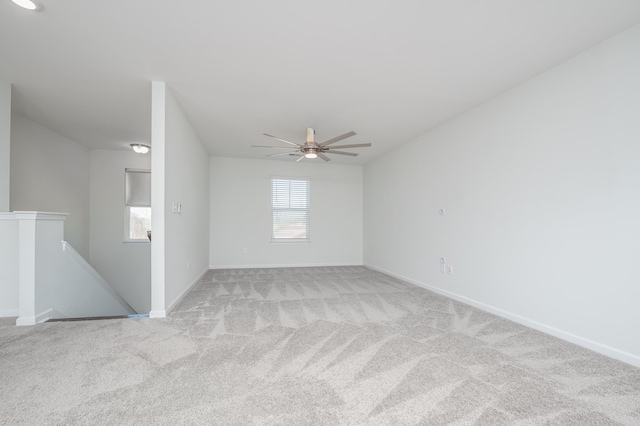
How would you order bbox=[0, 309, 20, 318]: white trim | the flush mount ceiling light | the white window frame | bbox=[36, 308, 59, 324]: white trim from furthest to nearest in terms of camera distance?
the white window frame < the flush mount ceiling light < bbox=[0, 309, 20, 318]: white trim < bbox=[36, 308, 59, 324]: white trim

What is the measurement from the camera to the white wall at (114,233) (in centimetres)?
577

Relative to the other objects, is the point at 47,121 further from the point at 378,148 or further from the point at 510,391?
the point at 510,391

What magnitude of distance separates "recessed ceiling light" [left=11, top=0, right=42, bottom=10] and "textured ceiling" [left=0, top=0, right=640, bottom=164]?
2.1 inches

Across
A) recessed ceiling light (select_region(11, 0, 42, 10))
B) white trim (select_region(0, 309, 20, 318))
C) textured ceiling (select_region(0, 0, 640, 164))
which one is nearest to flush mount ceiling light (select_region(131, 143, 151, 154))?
textured ceiling (select_region(0, 0, 640, 164))

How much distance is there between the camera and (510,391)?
1781 mm

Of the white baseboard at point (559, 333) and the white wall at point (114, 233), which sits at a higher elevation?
the white wall at point (114, 233)

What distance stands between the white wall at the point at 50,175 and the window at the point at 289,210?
3751 millimetres

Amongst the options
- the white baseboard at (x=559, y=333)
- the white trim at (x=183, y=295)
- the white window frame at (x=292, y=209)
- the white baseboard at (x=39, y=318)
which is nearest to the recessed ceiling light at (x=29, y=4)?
the white baseboard at (x=39, y=318)

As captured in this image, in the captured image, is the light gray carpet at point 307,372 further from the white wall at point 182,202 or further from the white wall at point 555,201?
the white wall at point 182,202

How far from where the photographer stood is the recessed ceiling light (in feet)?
6.43

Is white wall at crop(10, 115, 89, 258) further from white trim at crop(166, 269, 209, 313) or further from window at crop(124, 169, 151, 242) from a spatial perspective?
white trim at crop(166, 269, 209, 313)

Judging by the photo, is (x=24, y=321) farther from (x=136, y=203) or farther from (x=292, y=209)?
(x=292, y=209)

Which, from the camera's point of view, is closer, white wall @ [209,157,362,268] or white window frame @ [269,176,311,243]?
white wall @ [209,157,362,268]

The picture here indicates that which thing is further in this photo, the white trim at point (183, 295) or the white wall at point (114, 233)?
the white wall at point (114, 233)
